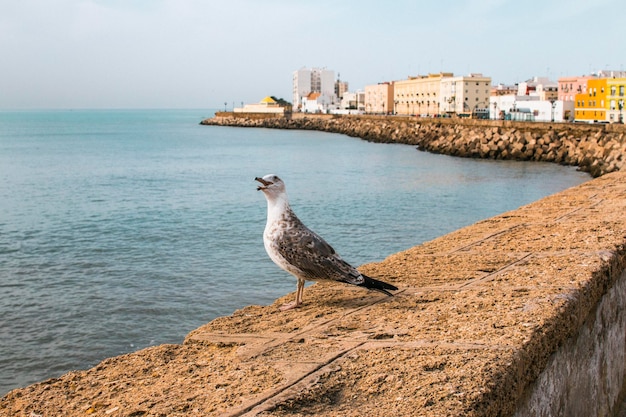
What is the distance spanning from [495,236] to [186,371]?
4.58m

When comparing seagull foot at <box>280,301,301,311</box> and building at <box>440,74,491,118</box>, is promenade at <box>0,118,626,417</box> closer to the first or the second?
seagull foot at <box>280,301,301,311</box>

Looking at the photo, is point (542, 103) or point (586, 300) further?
point (542, 103)

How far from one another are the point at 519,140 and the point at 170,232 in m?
30.5

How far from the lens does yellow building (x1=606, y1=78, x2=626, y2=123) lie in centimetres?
5546

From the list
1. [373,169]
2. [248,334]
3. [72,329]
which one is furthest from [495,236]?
[373,169]

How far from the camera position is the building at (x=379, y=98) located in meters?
113

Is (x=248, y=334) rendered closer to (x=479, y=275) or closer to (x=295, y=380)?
(x=295, y=380)

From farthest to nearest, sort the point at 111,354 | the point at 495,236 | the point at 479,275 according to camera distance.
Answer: the point at 111,354
the point at 495,236
the point at 479,275

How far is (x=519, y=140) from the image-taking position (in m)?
43.9

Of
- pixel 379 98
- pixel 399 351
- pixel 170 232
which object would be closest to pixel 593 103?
pixel 170 232

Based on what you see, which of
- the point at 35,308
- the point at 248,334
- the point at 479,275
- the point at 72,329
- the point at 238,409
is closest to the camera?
the point at 238,409

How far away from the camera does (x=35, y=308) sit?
10828mm

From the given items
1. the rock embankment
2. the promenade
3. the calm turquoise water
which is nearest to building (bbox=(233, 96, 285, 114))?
the rock embankment

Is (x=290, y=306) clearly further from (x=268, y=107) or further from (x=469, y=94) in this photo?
(x=268, y=107)
